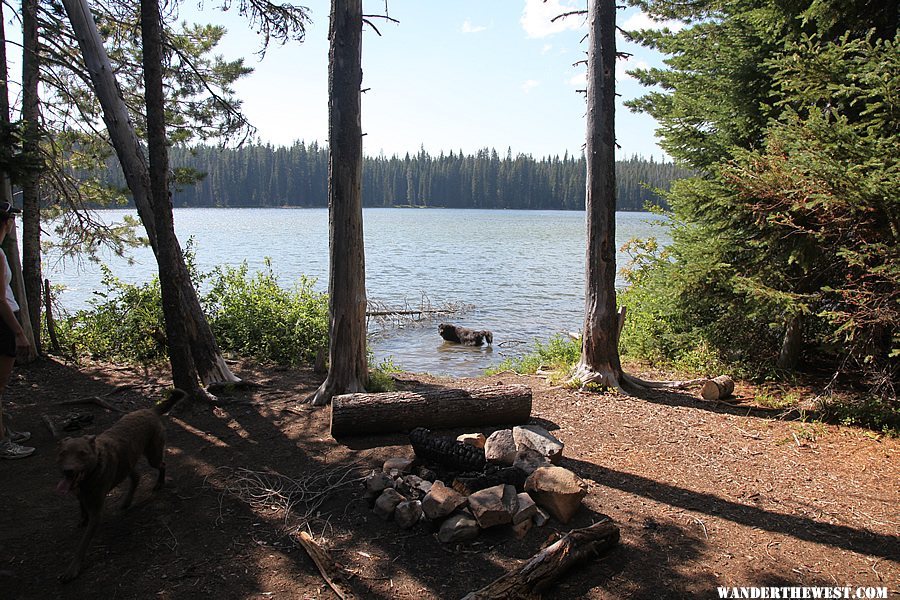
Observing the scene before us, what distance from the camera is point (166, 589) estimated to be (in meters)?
3.36

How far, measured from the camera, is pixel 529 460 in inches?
194

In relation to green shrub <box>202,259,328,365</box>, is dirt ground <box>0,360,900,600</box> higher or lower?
lower

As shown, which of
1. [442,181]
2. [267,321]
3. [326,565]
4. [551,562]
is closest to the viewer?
[551,562]

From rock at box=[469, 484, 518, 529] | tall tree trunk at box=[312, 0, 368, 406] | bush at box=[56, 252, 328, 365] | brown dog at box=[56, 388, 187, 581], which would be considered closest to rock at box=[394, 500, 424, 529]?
rock at box=[469, 484, 518, 529]

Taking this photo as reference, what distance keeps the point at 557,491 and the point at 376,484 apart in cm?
144

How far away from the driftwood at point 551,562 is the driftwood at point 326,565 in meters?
0.80

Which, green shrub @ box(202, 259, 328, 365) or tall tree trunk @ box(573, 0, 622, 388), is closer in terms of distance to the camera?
tall tree trunk @ box(573, 0, 622, 388)

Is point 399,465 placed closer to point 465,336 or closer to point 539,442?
point 539,442

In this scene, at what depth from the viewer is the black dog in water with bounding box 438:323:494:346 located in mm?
14211

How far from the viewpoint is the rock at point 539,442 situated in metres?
5.14

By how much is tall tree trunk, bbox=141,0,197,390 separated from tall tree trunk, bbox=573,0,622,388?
5.19 m

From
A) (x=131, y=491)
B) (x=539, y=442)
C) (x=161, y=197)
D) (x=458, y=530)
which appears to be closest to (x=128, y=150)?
(x=161, y=197)

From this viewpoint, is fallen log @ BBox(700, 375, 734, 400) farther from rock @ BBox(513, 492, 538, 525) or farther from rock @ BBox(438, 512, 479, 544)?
rock @ BBox(438, 512, 479, 544)

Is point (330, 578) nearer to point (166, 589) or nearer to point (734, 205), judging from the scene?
point (166, 589)
